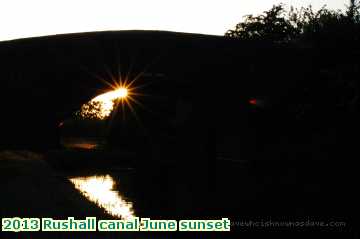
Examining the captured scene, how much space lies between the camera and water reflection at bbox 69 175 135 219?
1337cm

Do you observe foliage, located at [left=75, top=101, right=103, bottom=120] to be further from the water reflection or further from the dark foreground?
the water reflection

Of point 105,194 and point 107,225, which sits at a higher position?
point 105,194

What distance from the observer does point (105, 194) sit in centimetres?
1689

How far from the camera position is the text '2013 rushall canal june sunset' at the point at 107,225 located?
33.1ft

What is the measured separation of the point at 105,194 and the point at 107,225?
6373mm

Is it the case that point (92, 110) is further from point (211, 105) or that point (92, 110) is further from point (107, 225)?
point (107, 225)

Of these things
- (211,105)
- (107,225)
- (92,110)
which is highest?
(92,110)

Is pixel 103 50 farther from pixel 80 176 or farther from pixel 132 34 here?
pixel 80 176

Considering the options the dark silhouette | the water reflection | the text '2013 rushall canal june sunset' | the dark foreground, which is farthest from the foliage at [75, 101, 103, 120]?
the text '2013 rushall canal june sunset'

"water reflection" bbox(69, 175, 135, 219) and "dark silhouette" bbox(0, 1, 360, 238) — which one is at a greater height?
"dark silhouette" bbox(0, 1, 360, 238)

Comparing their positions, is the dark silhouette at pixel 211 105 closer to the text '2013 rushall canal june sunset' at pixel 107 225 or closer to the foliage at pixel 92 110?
the text '2013 rushall canal june sunset' at pixel 107 225

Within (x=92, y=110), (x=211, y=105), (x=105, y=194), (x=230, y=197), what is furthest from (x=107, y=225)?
(x=92, y=110)

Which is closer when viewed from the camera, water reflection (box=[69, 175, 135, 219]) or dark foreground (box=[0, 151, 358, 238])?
dark foreground (box=[0, 151, 358, 238])

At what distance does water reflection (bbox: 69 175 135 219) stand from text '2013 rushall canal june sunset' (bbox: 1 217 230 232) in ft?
4.70
